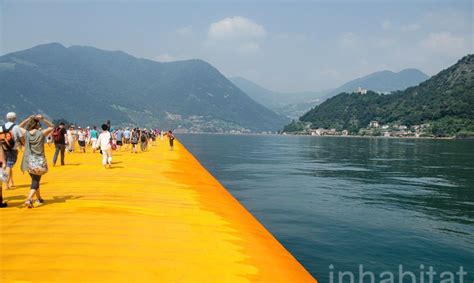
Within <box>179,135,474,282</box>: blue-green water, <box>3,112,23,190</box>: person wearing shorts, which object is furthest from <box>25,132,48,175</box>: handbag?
<box>179,135,474,282</box>: blue-green water

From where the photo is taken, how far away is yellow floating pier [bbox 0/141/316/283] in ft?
17.6

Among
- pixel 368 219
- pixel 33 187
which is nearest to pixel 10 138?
pixel 33 187

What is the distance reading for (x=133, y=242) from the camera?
21.8 feet

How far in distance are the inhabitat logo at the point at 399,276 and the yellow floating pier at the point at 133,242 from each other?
263cm

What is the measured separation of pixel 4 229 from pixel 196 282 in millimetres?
4457

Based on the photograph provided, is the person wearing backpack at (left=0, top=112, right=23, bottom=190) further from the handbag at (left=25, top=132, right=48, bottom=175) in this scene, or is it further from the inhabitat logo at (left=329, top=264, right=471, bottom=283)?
the inhabitat logo at (left=329, top=264, right=471, bottom=283)

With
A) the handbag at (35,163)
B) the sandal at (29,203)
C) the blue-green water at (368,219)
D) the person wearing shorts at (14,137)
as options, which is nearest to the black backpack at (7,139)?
the person wearing shorts at (14,137)

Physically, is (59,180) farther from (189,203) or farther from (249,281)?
(249,281)

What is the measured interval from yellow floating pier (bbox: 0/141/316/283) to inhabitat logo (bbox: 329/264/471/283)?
8.63 ft

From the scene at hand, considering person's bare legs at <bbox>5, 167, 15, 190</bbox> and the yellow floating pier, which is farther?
person's bare legs at <bbox>5, 167, 15, 190</bbox>

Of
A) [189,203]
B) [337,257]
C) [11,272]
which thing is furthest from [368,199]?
[11,272]

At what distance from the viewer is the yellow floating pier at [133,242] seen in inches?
211

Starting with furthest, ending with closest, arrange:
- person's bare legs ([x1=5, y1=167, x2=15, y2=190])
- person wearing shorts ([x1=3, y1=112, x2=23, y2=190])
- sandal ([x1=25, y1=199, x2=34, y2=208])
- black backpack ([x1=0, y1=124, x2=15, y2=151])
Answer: person's bare legs ([x1=5, y1=167, x2=15, y2=190])
person wearing shorts ([x1=3, y1=112, x2=23, y2=190])
black backpack ([x1=0, y1=124, x2=15, y2=151])
sandal ([x1=25, y1=199, x2=34, y2=208])

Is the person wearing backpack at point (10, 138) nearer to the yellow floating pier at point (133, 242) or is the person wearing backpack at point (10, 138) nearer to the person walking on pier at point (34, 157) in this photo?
the yellow floating pier at point (133, 242)
